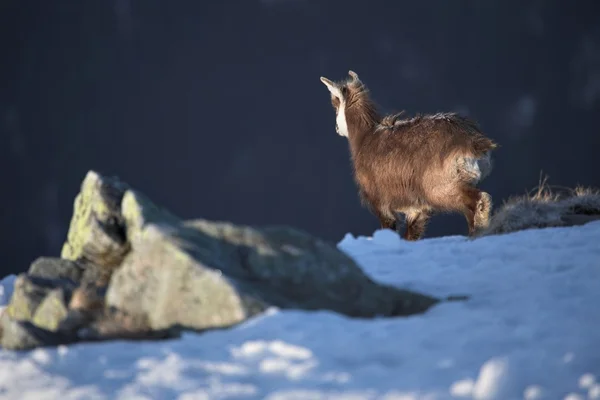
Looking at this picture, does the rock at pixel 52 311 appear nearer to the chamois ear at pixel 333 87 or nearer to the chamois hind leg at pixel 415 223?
the chamois hind leg at pixel 415 223

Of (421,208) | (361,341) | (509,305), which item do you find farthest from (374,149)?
(361,341)

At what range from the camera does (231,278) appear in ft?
15.3

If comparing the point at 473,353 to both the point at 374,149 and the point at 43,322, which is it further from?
the point at 374,149

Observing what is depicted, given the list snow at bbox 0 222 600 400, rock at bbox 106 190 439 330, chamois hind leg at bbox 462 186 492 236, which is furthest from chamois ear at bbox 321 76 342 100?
snow at bbox 0 222 600 400

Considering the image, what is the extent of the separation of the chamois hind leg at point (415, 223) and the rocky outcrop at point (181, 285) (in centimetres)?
587

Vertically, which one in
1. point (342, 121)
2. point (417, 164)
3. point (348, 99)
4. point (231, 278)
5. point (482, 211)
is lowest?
point (231, 278)

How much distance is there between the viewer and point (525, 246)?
682 cm

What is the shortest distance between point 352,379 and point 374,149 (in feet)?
24.5

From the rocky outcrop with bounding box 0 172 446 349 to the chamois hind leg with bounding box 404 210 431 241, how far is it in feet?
19.3

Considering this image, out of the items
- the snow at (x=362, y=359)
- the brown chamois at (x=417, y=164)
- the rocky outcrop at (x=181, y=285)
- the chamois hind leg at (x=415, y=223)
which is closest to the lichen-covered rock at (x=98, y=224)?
the rocky outcrop at (x=181, y=285)

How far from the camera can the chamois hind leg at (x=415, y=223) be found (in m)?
11.0

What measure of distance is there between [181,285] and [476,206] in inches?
236

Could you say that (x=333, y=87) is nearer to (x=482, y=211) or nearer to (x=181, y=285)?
(x=482, y=211)

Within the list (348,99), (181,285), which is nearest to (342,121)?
(348,99)
